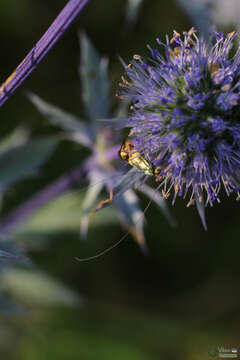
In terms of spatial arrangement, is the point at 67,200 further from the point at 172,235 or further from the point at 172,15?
the point at 172,15

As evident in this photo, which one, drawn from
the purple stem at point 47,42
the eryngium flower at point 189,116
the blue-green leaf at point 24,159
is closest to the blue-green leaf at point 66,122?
the blue-green leaf at point 24,159

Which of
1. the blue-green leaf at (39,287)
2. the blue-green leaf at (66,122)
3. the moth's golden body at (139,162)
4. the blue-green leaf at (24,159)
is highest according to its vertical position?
the blue-green leaf at (66,122)

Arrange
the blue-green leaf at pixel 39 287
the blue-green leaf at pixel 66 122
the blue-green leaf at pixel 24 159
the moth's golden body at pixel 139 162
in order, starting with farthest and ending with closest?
the blue-green leaf at pixel 39 287, the blue-green leaf at pixel 24 159, the blue-green leaf at pixel 66 122, the moth's golden body at pixel 139 162

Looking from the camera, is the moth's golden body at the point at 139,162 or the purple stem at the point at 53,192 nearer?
the moth's golden body at the point at 139,162

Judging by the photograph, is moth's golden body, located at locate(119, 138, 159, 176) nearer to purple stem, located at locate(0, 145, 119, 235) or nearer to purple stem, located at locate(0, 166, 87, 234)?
purple stem, located at locate(0, 145, 119, 235)

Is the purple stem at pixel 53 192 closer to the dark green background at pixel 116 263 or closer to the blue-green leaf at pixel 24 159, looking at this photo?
the blue-green leaf at pixel 24 159

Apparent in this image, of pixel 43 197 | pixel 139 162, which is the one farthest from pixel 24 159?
→ pixel 139 162
